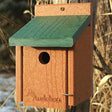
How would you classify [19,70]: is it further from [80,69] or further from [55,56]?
[80,69]

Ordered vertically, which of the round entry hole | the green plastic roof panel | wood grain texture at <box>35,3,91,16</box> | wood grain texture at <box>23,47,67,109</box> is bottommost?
wood grain texture at <box>23,47,67,109</box>

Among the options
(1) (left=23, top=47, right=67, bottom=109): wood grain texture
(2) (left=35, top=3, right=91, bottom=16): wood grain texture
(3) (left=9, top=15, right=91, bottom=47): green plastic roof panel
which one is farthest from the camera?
(2) (left=35, top=3, right=91, bottom=16): wood grain texture

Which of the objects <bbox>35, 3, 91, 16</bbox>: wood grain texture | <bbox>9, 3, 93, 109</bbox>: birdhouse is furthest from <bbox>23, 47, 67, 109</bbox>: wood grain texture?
<bbox>35, 3, 91, 16</bbox>: wood grain texture

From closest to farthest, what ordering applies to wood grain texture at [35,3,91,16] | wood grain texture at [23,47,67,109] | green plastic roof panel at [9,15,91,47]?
green plastic roof panel at [9,15,91,47], wood grain texture at [23,47,67,109], wood grain texture at [35,3,91,16]

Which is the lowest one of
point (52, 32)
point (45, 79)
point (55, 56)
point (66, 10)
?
point (45, 79)

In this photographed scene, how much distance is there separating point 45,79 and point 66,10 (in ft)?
1.42

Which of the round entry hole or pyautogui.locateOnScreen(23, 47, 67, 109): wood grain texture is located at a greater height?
the round entry hole

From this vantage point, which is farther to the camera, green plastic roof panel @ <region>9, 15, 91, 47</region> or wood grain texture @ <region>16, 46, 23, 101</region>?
wood grain texture @ <region>16, 46, 23, 101</region>

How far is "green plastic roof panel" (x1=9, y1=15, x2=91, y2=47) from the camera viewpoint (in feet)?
6.55

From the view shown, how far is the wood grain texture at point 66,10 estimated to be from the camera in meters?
2.21

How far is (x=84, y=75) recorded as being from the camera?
228 centimetres

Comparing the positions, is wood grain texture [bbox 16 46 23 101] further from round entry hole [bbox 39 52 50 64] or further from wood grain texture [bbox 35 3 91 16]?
wood grain texture [bbox 35 3 91 16]

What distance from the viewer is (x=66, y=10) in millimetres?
2230

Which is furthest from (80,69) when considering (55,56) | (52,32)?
(52,32)
